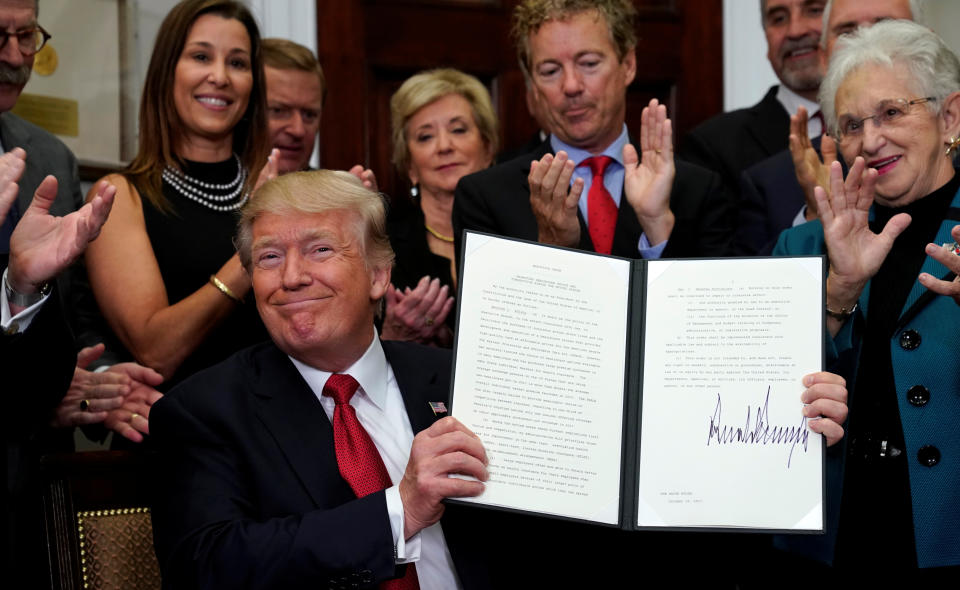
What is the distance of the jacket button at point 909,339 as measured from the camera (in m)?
2.51

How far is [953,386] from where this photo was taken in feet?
8.14

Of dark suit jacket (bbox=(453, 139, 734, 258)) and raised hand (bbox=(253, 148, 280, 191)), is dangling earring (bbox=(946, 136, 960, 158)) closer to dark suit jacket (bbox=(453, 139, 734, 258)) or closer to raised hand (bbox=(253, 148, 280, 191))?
dark suit jacket (bbox=(453, 139, 734, 258))

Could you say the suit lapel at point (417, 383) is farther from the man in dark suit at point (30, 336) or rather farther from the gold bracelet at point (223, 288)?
the man in dark suit at point (30, 336)

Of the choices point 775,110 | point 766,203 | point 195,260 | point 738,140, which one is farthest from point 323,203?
point 775,110

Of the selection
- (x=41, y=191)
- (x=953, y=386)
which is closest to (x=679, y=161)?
(x=953, y=386)

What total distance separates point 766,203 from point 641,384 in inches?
57.6

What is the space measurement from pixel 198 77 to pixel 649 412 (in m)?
1.78

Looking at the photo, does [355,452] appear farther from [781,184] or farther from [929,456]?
[781,184]

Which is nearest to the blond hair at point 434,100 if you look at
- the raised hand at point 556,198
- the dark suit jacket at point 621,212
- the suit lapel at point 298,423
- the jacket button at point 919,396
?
the dark suit jacket at point 621,212

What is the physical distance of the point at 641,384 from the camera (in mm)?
2242

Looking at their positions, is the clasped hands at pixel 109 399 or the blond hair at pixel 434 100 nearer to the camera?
the clasped hands at pixel 109 399

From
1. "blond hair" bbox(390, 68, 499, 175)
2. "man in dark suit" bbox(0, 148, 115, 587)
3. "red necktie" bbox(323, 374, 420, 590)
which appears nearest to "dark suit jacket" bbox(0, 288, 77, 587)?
"man in dark suit" bbox(0, 148, 115, 587)

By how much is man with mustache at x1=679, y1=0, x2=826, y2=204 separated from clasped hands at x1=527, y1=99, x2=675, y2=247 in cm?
92
